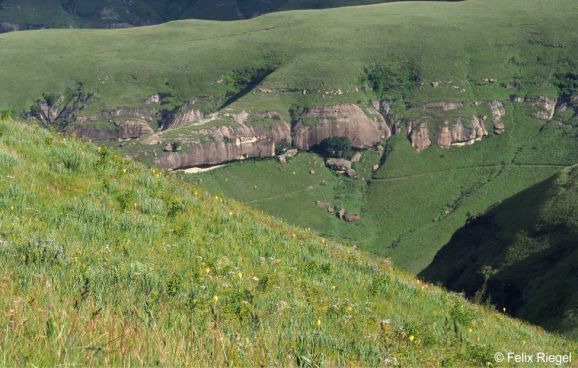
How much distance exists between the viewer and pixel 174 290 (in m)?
7.73

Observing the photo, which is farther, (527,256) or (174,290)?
(527,256)

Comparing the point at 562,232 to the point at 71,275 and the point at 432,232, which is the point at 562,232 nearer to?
the point at 432,232

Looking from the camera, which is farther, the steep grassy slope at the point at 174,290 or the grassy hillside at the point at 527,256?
the grassy hillside at the point at 527,256

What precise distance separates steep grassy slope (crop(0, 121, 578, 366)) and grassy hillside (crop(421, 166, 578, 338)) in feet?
178

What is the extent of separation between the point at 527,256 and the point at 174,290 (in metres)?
110

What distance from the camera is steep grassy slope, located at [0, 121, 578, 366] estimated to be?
5438 millimetres

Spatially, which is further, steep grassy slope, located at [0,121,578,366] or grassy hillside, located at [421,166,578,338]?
grassy hillside, located at [421,166,578,338]

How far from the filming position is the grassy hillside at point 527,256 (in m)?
79.7

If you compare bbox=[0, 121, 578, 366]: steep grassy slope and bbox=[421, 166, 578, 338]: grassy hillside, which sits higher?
bbox=[0, 121, 578, 366]: steep grassy slope

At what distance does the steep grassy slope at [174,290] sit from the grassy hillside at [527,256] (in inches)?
Answer: 2139

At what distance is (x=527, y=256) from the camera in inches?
4274

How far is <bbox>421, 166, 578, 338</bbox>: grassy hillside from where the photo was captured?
79688 mm

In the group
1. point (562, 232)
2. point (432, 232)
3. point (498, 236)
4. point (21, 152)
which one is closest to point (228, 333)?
point (21, 152)

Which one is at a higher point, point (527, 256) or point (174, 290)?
point (174, 290)
